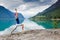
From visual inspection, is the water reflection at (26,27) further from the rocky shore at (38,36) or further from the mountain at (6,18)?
the rocky shore at (38,36)

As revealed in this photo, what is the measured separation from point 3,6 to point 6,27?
2.81 ft

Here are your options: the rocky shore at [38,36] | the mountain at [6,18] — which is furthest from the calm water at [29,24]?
the rocky shore at [38,36]

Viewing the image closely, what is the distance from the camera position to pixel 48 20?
6953 mm

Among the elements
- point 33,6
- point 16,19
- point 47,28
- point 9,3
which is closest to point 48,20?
point 47,28

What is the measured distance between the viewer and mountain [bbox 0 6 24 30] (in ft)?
22.2

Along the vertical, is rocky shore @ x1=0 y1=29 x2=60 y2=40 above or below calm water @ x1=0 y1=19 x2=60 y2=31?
below

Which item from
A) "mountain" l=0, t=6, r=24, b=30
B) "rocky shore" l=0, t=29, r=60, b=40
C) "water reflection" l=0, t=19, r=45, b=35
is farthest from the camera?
"water reflection" l=0, t=19, r=45, b=35

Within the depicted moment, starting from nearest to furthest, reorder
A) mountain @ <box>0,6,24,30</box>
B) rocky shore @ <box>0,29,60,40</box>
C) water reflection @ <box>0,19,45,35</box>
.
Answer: rocky shore @ <box>0,29,60,40</box> < mountain @ <box>0,6,24,30</box> < water reflection @ <box>0,19,45,35</box>

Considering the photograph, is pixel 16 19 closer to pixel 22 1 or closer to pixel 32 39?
pixel 22 1

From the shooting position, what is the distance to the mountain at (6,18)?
6.75 meters

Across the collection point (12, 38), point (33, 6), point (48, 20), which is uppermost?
point (33, 6)

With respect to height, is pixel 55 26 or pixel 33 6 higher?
pixel 33 6

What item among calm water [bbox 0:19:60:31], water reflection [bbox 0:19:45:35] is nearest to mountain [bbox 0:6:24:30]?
calm water [bbox 0:19:60:31]

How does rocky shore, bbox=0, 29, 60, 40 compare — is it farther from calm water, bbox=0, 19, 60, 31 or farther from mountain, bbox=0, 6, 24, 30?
mountain, bbox=0, 6, 24, 30
